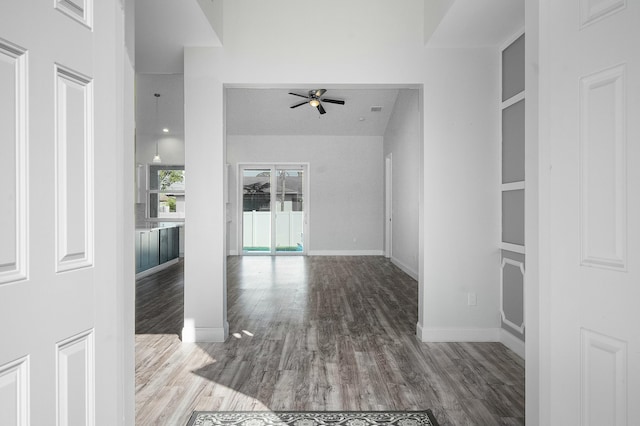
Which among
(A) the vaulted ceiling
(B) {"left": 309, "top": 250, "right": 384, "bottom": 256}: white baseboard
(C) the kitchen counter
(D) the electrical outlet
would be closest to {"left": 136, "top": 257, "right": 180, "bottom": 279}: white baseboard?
(C) the kitchen counter

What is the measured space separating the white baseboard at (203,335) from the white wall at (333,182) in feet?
20.3

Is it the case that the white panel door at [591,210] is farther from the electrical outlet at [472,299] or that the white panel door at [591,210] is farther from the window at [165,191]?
the window at [165,191]

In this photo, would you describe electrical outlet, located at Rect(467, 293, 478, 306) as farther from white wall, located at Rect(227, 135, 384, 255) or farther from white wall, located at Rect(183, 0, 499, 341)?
white wall, located at Rect(227, 135, 384, 255)

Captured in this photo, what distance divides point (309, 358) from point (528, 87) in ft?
7.90

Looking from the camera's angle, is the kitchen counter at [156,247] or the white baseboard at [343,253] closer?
the kitchen counter at [156,247]

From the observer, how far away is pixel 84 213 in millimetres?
1264

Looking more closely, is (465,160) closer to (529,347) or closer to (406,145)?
(529,347)

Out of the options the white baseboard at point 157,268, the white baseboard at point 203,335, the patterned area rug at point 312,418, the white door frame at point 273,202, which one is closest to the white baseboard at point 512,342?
the patterned area rug at point 312,418

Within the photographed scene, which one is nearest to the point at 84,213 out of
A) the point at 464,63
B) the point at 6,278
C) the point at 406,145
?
the point at 6,278

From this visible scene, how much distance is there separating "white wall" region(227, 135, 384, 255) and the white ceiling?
0.23 metres

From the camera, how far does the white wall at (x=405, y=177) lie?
6.70 metres

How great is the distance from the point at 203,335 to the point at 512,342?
2.55 m

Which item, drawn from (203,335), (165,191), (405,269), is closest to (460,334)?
(203,335)

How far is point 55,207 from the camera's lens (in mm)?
1153
